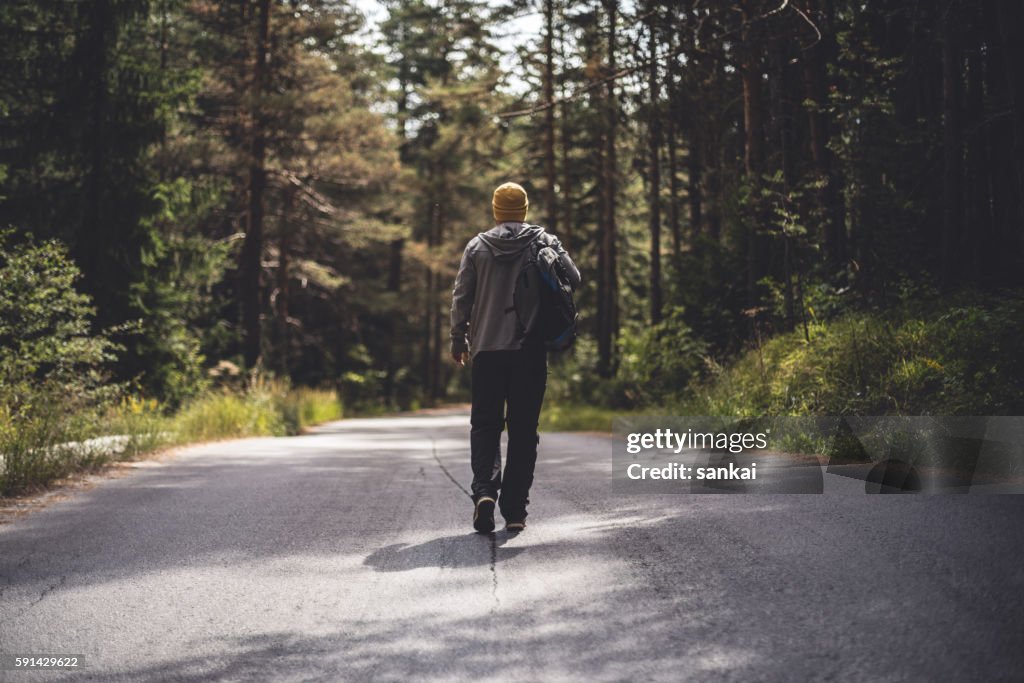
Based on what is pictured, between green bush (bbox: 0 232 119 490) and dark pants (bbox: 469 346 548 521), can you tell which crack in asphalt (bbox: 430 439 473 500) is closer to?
dark pants (bbox: 469 346 548 521)

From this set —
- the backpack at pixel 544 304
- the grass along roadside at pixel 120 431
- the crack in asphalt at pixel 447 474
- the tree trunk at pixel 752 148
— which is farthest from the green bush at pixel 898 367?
the grass along roadside at pixel 120 431

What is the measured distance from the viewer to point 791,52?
65.0 feet

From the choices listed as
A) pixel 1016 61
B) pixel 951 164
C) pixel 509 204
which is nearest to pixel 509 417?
pixel 509 204

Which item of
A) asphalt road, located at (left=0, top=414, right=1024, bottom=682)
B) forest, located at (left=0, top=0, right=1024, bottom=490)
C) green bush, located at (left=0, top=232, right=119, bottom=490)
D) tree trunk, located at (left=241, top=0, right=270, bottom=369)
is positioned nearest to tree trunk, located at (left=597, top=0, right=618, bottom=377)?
forest, located at (left=0, top=0, right=1024, bottom=490)

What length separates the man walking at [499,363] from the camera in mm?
6188

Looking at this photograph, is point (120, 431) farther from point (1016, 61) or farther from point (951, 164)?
point (951, 164)

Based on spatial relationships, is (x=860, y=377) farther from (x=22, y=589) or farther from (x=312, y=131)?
(x=312, y=131)

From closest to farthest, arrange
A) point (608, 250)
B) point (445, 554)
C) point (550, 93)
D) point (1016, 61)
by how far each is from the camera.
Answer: point (445, 554)
point (1016, 61)
point (608, 250)
point (550, 93)

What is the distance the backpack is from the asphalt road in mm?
1271

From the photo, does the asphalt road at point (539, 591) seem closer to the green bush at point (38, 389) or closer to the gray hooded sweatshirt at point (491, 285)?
the gray hooded sweatshirt at point (491, 285)

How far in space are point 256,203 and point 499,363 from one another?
20.9 metres

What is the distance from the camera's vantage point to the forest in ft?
38.1

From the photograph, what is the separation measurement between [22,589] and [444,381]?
5334 centimetres

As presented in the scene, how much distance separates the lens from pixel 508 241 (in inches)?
247
